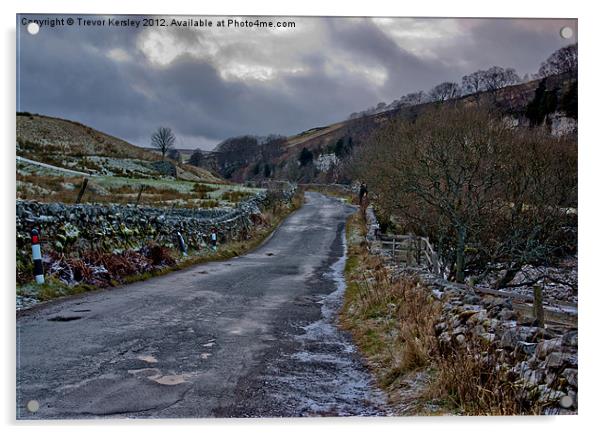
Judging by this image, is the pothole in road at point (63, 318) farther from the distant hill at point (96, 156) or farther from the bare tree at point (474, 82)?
the distant hill at point (96, 156)

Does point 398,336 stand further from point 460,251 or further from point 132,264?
point 460,251

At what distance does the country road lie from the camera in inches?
177

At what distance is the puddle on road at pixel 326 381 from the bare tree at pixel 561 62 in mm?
4320

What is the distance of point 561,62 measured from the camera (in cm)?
611

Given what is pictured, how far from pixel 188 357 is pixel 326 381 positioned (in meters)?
1.58

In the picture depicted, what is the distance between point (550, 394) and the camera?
4238 mm

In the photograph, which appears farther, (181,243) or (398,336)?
(181,243)

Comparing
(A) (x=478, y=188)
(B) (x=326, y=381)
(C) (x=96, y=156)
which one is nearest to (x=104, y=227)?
(B) (x=326, y=381)

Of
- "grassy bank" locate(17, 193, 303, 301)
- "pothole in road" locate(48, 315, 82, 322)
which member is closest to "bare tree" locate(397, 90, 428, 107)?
"pothole in road" locate(48, 315, 82, 322)

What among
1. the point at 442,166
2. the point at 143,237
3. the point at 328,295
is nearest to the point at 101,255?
the point at 143,237

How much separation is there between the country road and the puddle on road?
0.01m

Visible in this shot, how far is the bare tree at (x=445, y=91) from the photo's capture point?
810 centimetres

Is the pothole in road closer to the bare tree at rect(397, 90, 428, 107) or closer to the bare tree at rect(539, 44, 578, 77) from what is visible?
the bare tree at rect(397, 90, 428, 107)

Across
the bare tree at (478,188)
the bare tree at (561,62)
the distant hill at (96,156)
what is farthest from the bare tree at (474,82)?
the distant hill at (96,156)
